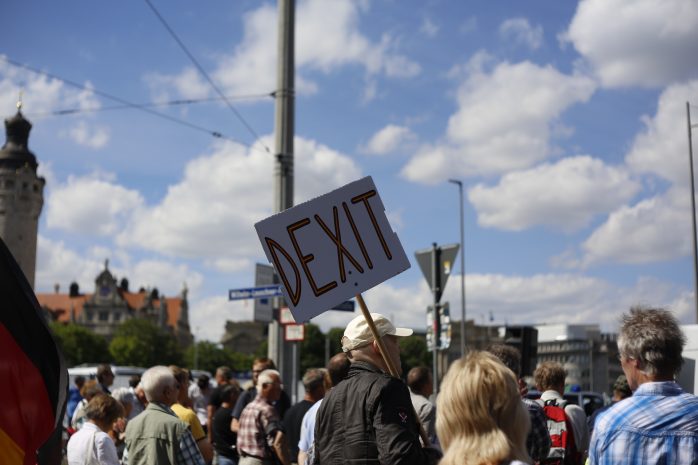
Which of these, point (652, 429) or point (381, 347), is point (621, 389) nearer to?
point (381, 347)

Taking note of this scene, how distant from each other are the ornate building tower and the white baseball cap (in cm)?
10800

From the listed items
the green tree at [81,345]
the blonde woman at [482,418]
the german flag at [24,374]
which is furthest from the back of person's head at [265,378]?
the green tree at [81,345]

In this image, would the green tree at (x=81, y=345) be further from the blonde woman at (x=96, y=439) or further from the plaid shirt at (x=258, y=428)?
the blonde woman at (x=96, y=439)

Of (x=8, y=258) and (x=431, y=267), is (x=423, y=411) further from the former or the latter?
(x=431, y=267)

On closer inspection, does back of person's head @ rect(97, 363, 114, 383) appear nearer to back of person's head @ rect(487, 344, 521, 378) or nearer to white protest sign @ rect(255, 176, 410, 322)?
back of person's head @ rect(487, 344, 521, 378)

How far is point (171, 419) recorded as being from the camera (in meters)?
6.01

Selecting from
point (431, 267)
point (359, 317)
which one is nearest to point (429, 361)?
point (431, 267)

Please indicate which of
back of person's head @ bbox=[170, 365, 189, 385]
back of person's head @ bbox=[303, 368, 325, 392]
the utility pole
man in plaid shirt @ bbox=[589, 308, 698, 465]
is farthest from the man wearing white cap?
the utility pole

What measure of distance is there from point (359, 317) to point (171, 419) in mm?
1896

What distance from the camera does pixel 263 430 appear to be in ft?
25.2

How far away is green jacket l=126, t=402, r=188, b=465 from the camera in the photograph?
5922 mm

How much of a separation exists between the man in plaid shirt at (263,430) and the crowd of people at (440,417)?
Answer: 0.01 metres

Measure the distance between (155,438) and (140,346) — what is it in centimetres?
11799

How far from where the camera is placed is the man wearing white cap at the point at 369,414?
396cm
